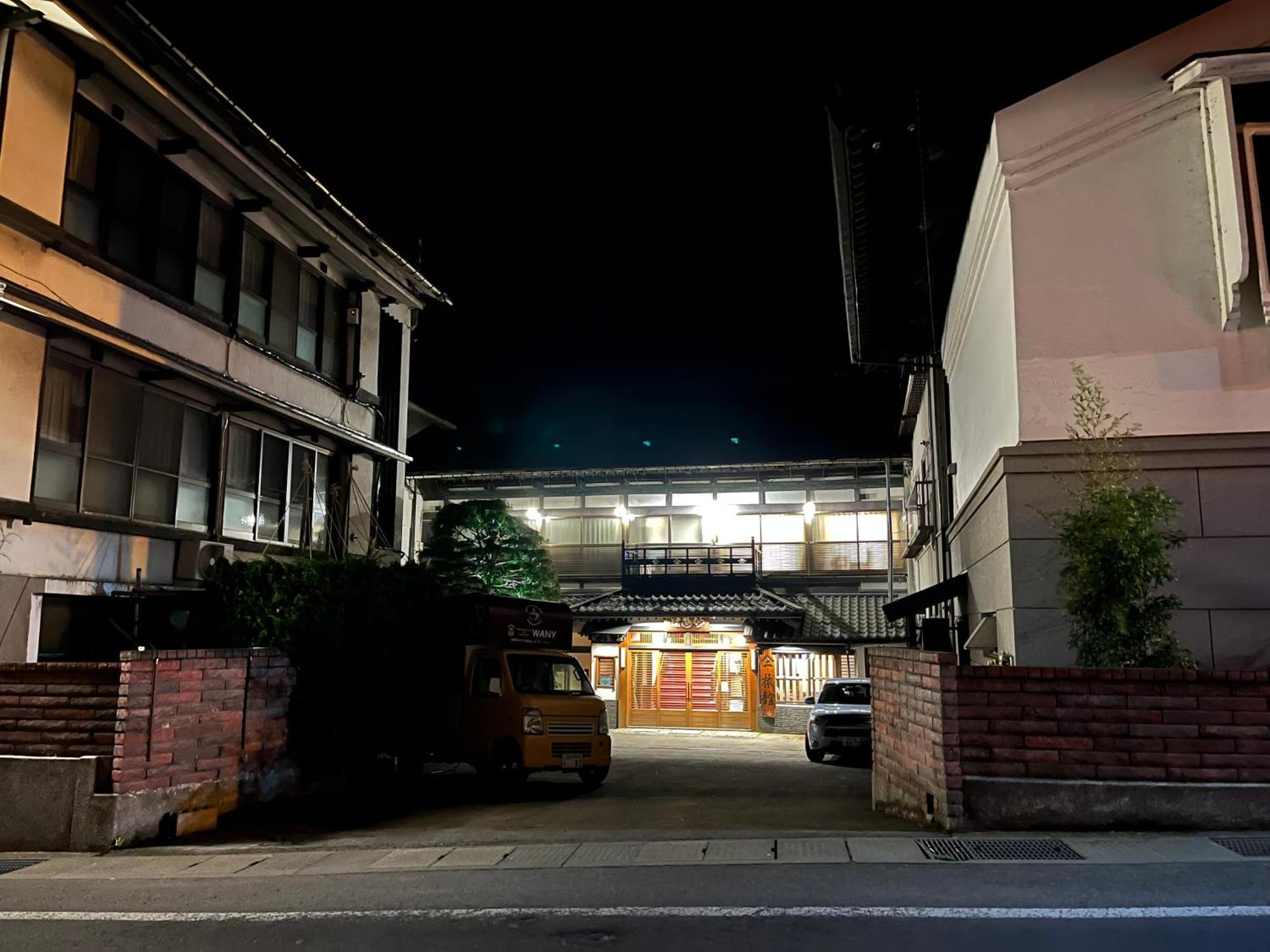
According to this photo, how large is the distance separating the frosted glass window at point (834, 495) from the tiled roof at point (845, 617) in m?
3.16

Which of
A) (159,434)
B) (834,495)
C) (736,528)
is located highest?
(834,495)

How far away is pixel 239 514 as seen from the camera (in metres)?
15.9

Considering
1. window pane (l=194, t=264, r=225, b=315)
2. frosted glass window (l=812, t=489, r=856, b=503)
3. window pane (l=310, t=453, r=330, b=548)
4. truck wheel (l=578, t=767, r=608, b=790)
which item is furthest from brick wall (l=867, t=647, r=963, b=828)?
frosted glass window (l=812, t=489, r=856, b=503)

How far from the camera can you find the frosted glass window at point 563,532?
3438cm

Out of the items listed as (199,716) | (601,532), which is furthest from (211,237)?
(601,532)

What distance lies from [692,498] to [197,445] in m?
20.6

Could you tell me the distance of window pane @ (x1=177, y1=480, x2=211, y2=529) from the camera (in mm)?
14461

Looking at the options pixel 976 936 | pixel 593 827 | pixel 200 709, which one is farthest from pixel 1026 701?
pixel 200 709

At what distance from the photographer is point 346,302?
19.3 metres

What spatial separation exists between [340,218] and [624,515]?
18.0 meters

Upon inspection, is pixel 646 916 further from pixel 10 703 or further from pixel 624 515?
pixel 624 515

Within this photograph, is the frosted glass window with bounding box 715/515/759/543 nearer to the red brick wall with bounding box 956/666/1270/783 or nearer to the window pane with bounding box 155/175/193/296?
the window pane with bounding box 155/175/193/296

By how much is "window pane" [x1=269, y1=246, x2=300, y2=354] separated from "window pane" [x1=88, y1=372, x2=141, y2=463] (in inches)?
141

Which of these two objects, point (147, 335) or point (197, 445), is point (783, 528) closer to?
point (197, 445)
